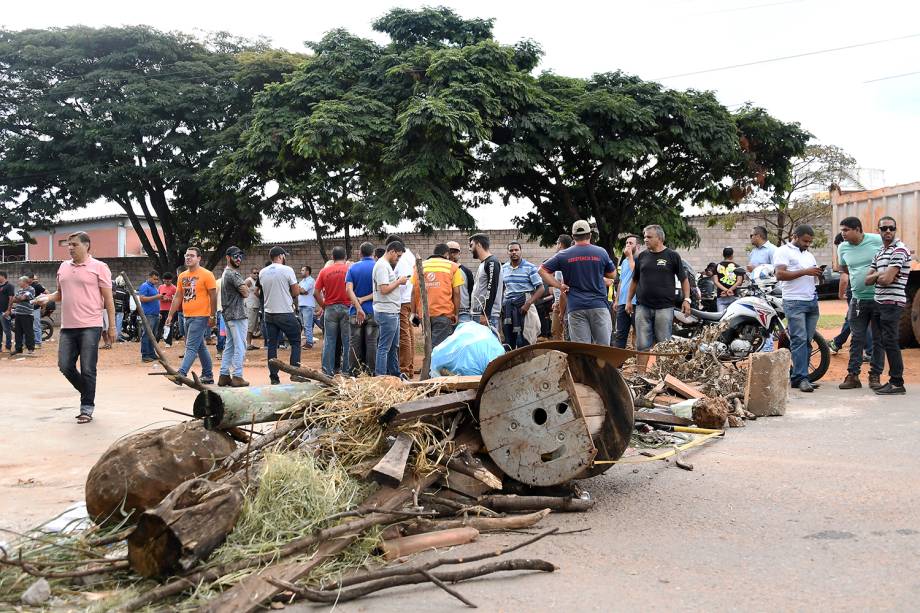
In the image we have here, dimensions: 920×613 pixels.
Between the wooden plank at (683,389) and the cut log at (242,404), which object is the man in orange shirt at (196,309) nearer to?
the wooden plank at (683,389)

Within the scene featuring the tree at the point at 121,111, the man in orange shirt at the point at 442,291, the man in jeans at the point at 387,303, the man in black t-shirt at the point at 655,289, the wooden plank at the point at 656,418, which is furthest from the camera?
the tree at the point at 121,111

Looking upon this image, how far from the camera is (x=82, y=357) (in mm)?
7906

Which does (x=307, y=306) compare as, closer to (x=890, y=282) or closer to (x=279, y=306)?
(x=279, y=306)

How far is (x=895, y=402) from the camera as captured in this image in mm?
8398

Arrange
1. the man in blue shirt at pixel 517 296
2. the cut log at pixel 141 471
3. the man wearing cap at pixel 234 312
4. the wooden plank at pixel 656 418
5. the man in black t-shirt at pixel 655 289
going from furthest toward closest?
the man in blue shirt at pixel 517 296
the man wearing cap at pixel 234 312
the man in black t-shirt at pixel 655 289
the wooden plank at pixel 656 418
the cut log at pixel 141 471

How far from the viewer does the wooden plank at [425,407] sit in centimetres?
436

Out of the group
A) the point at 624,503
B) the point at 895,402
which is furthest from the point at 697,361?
the point at 624,503

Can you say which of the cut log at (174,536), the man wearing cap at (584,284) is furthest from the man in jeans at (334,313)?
the cut log at (174,536)

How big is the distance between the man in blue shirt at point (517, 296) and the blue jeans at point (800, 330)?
3297 mm

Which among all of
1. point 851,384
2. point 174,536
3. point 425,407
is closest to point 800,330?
point 851,384

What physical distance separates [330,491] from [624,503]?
6.09 ft

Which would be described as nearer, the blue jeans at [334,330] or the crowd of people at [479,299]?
the crowd of people at [479,299]

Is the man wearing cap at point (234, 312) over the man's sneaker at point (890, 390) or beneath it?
over

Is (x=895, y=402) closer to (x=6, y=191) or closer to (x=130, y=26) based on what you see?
(x=130, y=26)
